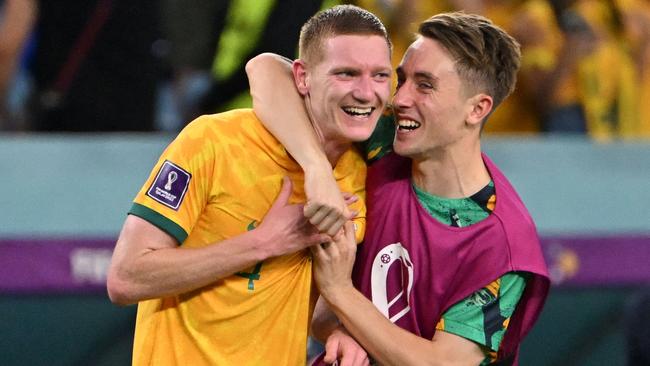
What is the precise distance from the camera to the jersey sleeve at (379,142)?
10.8ft

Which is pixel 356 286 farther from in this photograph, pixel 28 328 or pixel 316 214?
pixel 28 328

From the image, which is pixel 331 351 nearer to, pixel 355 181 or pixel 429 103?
pixel 355 181

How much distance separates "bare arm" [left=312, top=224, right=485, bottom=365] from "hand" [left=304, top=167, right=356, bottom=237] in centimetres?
11

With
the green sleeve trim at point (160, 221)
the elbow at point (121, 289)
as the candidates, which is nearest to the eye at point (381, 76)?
the green sleeve trim at point (160, 221)

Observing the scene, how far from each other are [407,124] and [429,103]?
8 centimetres

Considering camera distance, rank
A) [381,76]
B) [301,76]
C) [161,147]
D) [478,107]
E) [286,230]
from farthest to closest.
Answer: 1. [161,147]
2. [478,107]
3. [301,76]
4. [381,76]
5. [286,230]

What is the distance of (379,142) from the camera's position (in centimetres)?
330

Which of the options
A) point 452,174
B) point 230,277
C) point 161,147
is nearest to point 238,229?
A: point 230,277

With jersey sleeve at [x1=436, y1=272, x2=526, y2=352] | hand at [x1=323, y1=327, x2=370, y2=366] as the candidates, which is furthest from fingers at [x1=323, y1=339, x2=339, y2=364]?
jersey sleeve at [x1=436, y1=272, x2=526, y2=352]

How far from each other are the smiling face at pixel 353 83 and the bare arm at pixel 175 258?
0.29 m

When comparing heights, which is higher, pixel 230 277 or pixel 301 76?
pixel 301 76

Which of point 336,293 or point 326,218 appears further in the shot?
point 336,293

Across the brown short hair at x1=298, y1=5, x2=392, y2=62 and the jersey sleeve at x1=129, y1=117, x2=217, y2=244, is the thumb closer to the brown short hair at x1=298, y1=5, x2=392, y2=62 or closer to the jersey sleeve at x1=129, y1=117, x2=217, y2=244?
the jersey sleeve at x1=129, y1=117, x2=217, y2=244

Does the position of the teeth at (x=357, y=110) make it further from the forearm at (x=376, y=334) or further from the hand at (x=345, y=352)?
the hand at (x=345, y=352)
